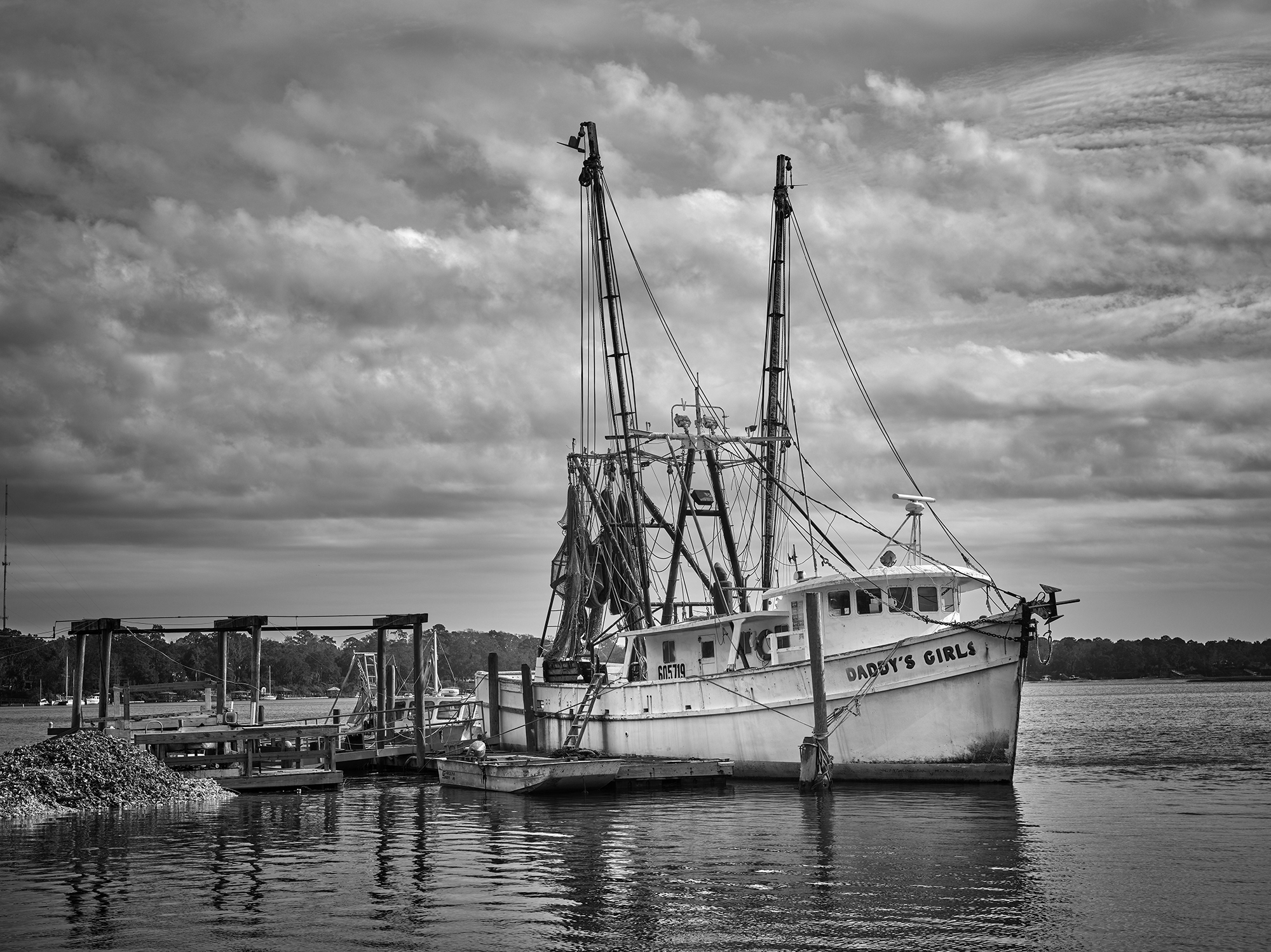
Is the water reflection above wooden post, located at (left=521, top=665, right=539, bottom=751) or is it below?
below

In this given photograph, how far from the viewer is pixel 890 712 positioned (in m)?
34.0

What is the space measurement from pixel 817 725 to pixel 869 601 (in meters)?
4.30

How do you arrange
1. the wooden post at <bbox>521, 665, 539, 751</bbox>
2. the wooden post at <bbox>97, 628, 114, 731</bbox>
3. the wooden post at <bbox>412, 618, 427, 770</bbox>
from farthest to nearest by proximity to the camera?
the wooden post at <bbox>521, 665, 539, 751</bbox> → the wooden post at <bbox>412, 618, 427, 770</bbox> → the wooden post at <bbox>97, 628, 114, 731</bbox>

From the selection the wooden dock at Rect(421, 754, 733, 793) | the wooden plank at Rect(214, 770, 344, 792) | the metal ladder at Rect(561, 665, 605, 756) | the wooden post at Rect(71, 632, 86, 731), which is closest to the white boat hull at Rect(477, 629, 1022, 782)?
the wooden dock at Rect(421, 754, 733, 793)

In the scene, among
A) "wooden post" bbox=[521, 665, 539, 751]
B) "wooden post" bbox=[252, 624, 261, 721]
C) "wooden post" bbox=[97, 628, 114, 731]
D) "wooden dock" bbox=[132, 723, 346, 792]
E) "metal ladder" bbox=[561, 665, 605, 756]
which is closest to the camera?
"wooden dock" bbox=[132, 723, 346, 792]

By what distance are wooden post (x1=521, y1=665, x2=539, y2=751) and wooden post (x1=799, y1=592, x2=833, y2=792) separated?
14.2m

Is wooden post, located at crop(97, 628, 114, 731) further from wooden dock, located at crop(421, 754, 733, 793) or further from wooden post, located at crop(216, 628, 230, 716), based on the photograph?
wooden dock, located at crop(421, 754, 733, 793)

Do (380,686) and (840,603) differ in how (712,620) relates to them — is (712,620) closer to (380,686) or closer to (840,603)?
(840,603)

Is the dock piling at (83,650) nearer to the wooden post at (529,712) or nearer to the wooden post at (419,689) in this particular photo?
the wooden post at (419,689)

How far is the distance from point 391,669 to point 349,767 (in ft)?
19.4

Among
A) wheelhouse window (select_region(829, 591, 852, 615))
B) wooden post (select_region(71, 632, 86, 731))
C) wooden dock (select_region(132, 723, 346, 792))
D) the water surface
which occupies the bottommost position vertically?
the water surface

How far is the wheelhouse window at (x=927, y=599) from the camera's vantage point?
35.7m

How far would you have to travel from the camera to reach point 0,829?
91.8 feet

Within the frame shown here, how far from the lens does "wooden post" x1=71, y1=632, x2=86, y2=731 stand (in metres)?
37.6
